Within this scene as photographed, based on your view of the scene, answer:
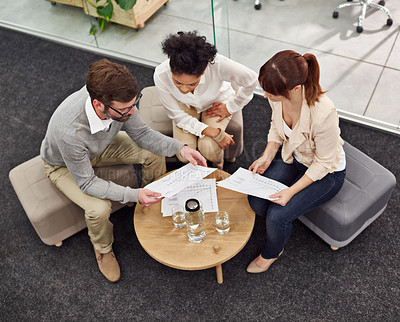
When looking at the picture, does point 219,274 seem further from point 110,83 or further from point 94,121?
point 110,83

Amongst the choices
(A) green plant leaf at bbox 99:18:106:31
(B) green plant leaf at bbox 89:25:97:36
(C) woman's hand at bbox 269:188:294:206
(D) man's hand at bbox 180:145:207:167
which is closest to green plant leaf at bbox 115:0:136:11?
(A) green plant leaf at bbox 99:18:106:31

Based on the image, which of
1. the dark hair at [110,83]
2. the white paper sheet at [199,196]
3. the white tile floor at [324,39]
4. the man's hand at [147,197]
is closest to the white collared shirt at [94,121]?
the dark hair at [110,83]

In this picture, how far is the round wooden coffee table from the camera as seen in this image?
2.08 meters

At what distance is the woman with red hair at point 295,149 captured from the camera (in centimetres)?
192

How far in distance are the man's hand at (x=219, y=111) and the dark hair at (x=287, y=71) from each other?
691mm

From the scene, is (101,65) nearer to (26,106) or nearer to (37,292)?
(37,292)

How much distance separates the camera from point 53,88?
3637 millimetres

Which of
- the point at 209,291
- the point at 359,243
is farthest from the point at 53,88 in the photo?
the point at 359,243

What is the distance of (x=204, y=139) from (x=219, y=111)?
19 centimetres

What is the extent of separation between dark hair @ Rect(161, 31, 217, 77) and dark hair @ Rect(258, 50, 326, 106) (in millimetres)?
347

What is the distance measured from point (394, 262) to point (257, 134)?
119 cm

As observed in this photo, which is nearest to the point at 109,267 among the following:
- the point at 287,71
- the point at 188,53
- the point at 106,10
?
the point at 188,53

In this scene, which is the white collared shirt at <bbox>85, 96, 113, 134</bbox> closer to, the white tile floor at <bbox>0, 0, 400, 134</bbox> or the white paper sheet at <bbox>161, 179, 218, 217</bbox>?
the white paper sheet at <bbox>161, 179, 218, 217</bbox>

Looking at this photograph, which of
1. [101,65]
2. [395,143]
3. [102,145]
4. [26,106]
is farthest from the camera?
[26,106]
